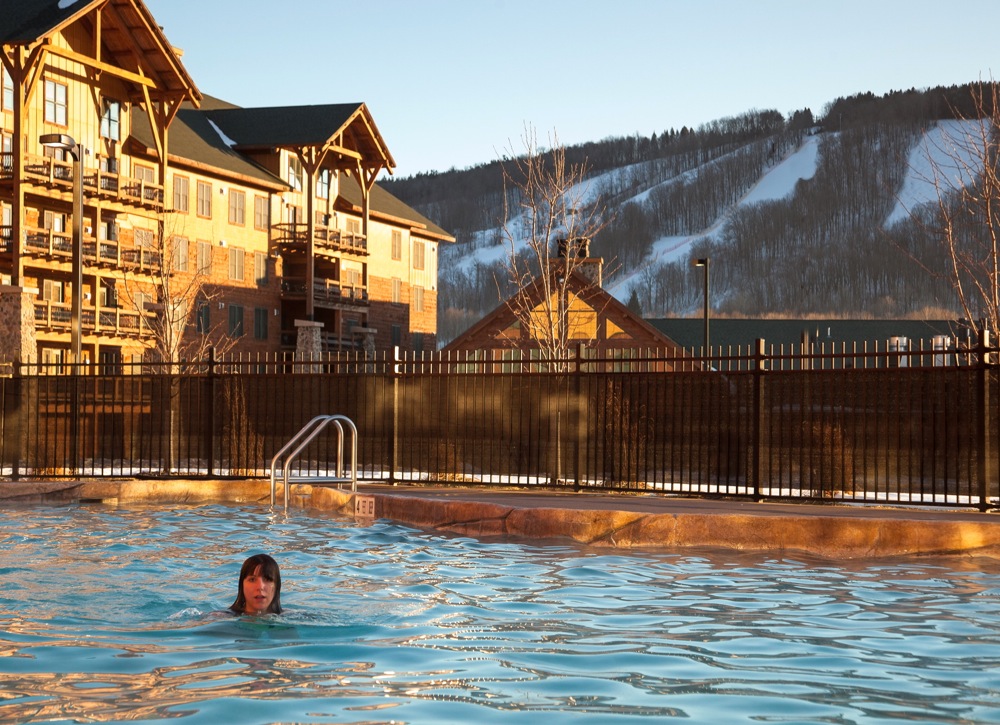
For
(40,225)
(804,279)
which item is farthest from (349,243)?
(804,279)

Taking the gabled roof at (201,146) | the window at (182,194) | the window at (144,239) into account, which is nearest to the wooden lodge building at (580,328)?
the window at (144,239)

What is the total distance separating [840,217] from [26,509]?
183 metres

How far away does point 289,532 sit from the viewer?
44.2 feet

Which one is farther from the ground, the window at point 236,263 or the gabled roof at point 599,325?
the window at point 236,263

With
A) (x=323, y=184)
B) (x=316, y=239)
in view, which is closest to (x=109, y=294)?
(x=316, y=239)

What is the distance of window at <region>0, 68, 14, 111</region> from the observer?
117ft

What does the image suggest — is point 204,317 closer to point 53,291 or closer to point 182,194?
point 182,194

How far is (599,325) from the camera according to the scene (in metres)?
40.4

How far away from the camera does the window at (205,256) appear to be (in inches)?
1719

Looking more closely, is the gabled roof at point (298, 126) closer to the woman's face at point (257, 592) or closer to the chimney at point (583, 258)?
the chimney at point (583, 258)

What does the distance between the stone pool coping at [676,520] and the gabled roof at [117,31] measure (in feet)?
84.6

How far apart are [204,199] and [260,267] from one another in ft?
14.2

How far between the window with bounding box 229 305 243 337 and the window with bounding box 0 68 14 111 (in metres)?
11.8

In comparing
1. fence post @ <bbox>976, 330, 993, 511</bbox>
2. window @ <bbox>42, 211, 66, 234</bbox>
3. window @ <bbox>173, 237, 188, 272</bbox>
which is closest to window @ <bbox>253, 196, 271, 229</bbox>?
window @ <bbox>173, 237, 188, 272</bbox>
